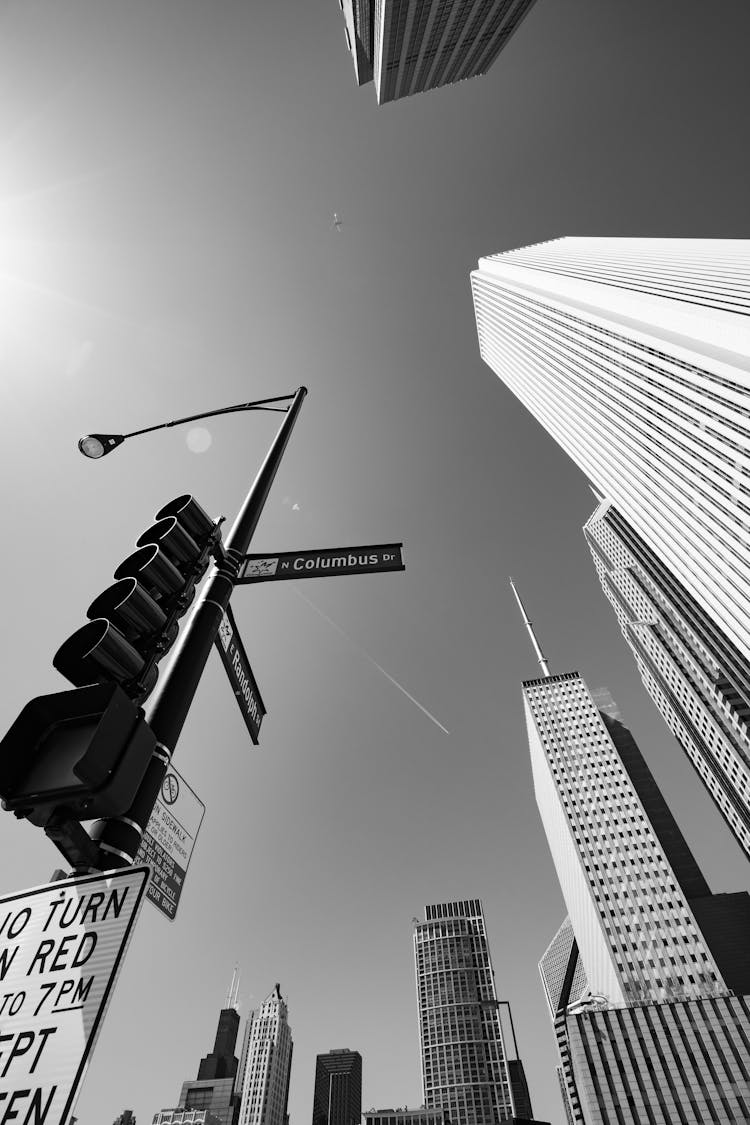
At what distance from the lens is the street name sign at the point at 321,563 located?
611 cm

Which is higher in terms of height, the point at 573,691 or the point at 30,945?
the point at 573,691

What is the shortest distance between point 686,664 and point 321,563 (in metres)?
161

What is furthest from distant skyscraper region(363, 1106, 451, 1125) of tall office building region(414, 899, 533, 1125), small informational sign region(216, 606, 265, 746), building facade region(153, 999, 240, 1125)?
small informational sign region(216, 606, 265, 746)

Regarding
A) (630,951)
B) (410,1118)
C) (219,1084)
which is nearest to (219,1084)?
(219,1084)

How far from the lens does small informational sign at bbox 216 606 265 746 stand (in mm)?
5484

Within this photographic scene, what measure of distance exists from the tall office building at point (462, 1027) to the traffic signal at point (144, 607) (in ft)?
662

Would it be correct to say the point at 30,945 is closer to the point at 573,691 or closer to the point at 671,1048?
the point at 671,1048

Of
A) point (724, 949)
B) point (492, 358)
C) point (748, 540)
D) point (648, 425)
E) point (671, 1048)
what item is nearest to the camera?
point (748, 540)

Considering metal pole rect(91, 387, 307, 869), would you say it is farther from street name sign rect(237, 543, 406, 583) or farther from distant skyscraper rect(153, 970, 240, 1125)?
distant skyscraper rect(153, 970, 240, 1125)

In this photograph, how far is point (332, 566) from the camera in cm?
656

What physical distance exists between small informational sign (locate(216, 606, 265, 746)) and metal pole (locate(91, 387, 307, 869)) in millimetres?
396

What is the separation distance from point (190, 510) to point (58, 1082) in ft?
11.9

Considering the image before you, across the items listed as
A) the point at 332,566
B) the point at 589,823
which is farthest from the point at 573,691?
the point at 332,566

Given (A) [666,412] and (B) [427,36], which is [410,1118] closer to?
(A) [666,412]
